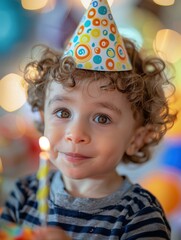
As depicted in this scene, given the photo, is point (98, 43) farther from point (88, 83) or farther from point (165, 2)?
point (165, 2)

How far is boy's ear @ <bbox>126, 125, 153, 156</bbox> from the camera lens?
1100 mm

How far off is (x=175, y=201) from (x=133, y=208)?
619 mm

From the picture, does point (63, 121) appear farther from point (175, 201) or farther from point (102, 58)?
point (175, 201)

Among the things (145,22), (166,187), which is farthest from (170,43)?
(166,187)

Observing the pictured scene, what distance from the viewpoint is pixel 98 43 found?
0.97 meters

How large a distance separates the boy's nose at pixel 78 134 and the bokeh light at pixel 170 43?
28.4 inches

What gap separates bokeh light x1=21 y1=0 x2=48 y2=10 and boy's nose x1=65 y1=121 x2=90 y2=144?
3.16ft

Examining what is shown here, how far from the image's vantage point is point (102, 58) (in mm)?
971

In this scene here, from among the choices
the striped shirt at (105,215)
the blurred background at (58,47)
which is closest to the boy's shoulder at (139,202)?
the striped shirt at (105,215)

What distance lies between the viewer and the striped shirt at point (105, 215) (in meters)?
0.96

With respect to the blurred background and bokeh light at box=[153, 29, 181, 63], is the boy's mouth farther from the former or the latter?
bokeh light at box=[153, 29, 181, 63]

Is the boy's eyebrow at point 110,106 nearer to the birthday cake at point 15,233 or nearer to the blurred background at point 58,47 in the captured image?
the birthday cake at point 15,233

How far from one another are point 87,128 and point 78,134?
0.10 ft

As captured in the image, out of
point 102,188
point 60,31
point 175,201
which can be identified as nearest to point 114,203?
point 102,188
